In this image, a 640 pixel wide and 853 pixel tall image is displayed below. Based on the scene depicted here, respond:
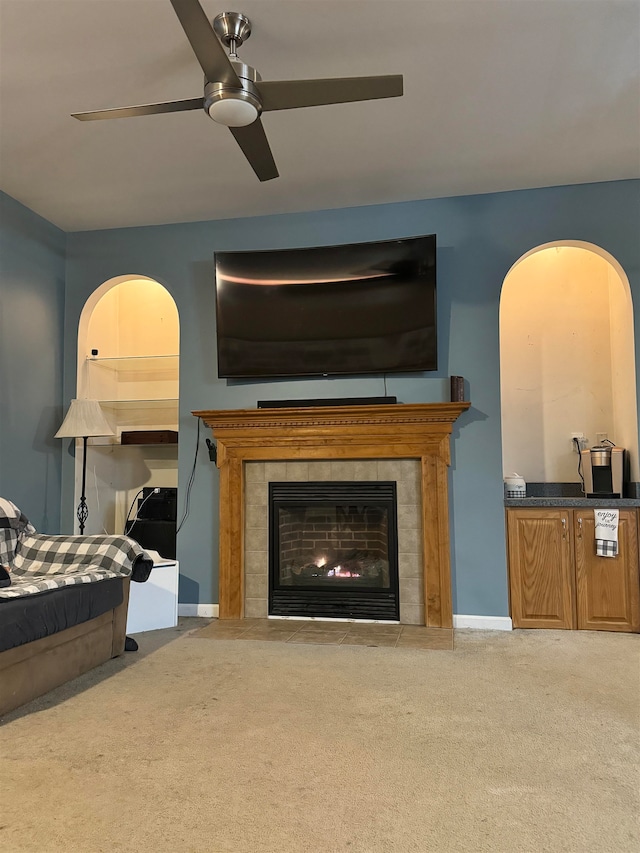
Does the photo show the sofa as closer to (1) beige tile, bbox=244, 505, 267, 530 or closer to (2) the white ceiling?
(1) beige tile, bbox=244, 505, 267, 530

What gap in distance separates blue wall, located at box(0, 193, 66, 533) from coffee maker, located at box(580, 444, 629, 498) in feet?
11.8

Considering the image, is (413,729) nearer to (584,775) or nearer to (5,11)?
(584,775)

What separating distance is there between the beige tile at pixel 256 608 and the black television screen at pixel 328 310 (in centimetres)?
148

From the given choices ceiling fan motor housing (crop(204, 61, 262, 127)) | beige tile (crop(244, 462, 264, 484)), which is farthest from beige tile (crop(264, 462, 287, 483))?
ceiling fan motor housing (crop(204, 61, 262, 127))

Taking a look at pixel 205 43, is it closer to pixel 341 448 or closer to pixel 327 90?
pixel 327 90

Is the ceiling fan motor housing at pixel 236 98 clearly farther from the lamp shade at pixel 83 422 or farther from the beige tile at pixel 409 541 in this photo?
the beige tile at pixel 409 541

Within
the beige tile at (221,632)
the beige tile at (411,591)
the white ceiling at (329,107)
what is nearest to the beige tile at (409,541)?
the beige tile at (411,591)

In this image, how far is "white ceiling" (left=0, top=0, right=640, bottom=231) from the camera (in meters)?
2.55

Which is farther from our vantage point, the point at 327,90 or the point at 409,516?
the point at 409,516

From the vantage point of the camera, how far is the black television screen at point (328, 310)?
4.02m

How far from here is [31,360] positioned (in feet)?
14.0

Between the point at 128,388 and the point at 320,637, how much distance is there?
2702mm

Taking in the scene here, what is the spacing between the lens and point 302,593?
13.5 feet

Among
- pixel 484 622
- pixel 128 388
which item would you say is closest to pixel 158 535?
pixel 128 388
